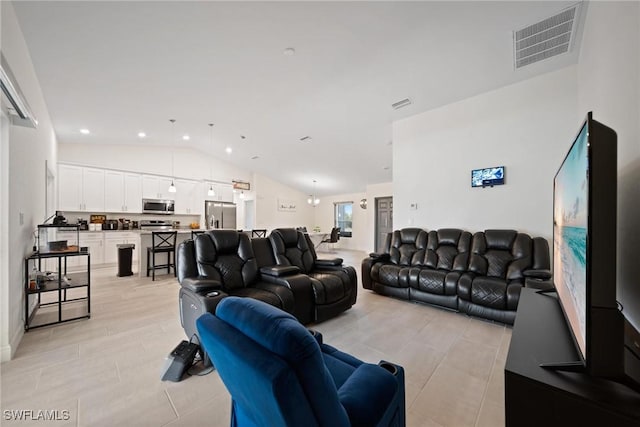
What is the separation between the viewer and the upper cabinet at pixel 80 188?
6020 millimetres

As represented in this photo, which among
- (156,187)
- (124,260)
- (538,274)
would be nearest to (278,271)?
(538,274)

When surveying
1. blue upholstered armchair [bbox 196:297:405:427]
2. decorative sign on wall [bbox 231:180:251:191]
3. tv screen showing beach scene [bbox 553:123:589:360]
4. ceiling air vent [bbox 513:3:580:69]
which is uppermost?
ceiling air vent [bbox 513:3:580:69]

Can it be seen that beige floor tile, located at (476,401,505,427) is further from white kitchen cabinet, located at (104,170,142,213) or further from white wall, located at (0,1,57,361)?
white kitchen cabinet, located at (104,170,142,213)

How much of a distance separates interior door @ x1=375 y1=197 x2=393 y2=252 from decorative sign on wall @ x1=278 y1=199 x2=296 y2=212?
3807 mm

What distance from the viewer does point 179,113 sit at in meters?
4.97

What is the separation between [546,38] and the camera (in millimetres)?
2762

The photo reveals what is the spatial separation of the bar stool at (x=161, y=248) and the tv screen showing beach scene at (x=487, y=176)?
5.79m

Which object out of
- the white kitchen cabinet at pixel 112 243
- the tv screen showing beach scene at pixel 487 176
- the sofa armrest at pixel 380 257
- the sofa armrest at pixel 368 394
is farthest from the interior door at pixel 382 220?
the sofa armrest at pixel 368 394

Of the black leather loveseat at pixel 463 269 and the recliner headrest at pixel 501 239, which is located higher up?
the recliner headrest at pixel 501 239

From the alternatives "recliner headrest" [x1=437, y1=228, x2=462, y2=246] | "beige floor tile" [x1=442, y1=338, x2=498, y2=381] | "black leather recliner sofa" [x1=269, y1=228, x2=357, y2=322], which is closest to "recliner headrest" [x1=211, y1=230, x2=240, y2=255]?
"black leather recliner sofa" [x1=269, y1=228, x2=357, y2=322]

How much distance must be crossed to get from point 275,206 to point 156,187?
13.6ft

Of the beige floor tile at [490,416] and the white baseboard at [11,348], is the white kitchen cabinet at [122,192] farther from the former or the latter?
the beige floor tile at [490,416]

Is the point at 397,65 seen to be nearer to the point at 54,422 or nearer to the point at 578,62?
the point at 578,62

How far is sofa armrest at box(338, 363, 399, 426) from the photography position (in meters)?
0.90
